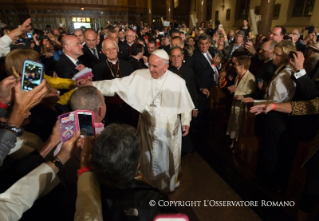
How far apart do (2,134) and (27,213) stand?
20.9 inches

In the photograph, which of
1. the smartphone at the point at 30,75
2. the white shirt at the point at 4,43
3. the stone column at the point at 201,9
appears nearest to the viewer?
the smartphone at the point at 30,75

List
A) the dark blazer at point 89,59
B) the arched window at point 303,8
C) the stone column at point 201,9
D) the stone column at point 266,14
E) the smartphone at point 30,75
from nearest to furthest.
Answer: the smartphone at point 30,75 → the dark blazer at point 89,59 → the stone column at point 266,14 → the arched window at point 303,8 → the stone column at point 201,9

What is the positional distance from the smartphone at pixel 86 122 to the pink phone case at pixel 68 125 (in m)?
0.03

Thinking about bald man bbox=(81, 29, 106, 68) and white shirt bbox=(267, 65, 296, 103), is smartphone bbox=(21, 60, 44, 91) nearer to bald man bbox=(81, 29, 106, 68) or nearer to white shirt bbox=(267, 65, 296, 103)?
white shirt bbox=(267, 65, 296, 103)

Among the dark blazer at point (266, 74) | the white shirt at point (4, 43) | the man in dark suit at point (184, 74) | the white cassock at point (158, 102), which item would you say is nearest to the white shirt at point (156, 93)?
the white cassock at point (158, 102)

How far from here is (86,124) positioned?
1.33 meters

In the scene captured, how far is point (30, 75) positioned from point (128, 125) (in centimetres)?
84

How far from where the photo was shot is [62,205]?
5.44 feet

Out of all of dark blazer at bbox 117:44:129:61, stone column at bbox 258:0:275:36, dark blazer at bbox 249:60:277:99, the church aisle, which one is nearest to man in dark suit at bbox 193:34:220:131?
dark blazer at bbox 249:60:277:99

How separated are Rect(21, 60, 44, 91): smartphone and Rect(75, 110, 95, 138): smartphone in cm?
42

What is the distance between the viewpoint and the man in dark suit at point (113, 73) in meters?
3.56

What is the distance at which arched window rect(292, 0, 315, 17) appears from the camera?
36.6ft

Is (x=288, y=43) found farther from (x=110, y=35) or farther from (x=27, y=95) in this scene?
(x=110, y=35)

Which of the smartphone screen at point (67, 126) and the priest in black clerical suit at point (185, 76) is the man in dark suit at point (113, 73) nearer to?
the priest in black clerical suit at point (185, 76)
